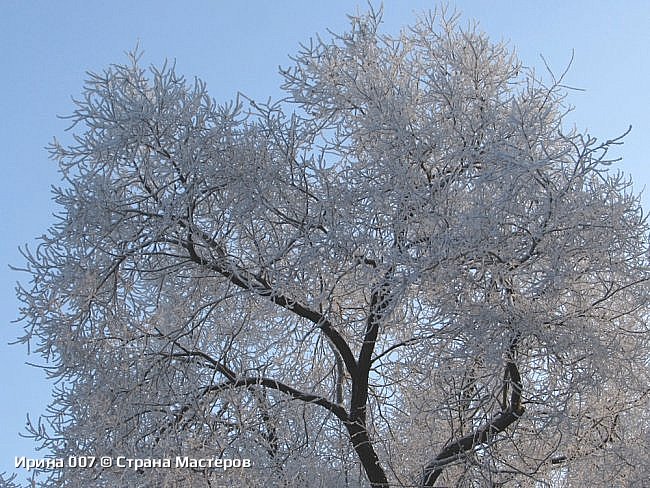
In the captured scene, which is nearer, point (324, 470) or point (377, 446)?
point (324, 470)

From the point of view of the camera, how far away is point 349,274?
6773 mm

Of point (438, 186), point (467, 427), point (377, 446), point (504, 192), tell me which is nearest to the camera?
point (504, 192)

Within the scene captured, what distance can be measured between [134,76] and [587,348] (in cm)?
423

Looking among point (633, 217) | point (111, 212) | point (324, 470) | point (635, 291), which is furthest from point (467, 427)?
point (111, 212)

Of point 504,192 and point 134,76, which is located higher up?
point 134,76

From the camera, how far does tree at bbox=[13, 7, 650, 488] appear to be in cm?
607

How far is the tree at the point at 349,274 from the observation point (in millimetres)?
6066

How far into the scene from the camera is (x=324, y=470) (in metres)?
7.55

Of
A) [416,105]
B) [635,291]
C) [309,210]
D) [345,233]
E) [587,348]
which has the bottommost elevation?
[587,348]

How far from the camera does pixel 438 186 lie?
21.6ft

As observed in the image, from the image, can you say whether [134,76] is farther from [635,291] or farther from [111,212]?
[635,291]

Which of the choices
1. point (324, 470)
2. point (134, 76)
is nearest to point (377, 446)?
point (324, 470)

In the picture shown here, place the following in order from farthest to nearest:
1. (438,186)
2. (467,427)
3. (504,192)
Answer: (467,427)
(438,186)
(504,192)

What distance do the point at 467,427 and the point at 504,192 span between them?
7.52 ft
